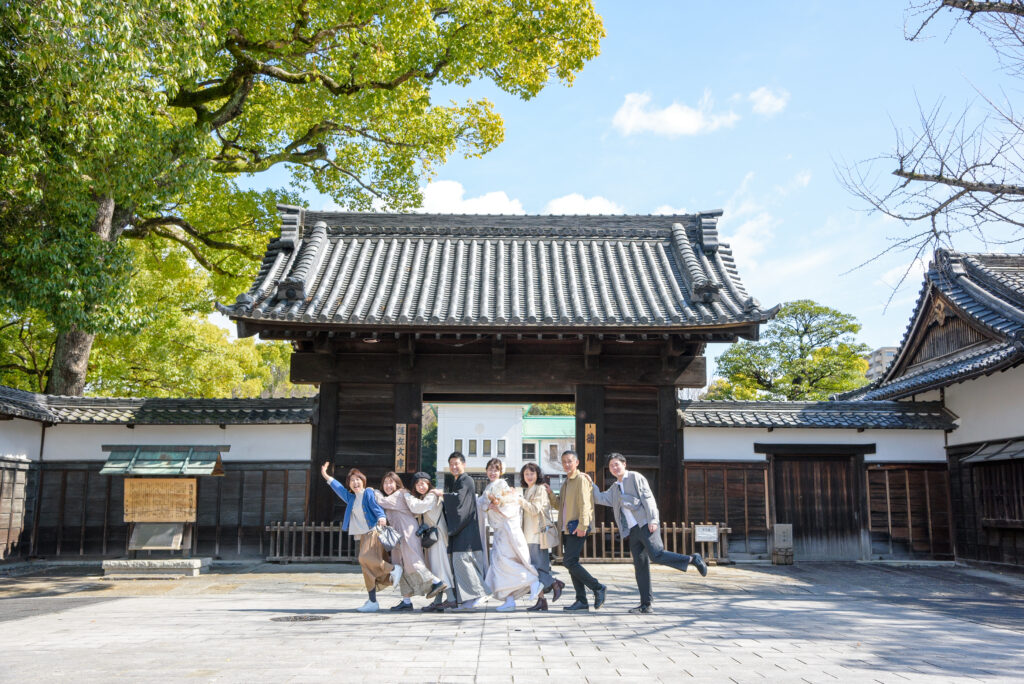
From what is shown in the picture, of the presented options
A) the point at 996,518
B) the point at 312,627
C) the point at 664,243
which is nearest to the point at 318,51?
the point at 664,243

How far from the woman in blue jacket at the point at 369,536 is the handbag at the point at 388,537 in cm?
6

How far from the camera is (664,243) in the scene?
54.2 ft

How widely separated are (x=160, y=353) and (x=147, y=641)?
51.0ft

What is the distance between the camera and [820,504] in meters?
14.8

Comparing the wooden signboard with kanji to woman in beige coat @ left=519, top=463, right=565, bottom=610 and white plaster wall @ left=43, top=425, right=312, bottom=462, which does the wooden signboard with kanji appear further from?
woman in beige coat @ left=519, top=463, right=565, bottom=610

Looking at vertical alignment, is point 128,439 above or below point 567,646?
above

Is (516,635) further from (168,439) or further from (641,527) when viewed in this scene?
(168,439)

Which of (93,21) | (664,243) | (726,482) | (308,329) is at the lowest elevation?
(726,482)

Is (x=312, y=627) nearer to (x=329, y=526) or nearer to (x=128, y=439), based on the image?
(x=329, y=526)

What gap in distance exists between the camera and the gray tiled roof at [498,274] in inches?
503

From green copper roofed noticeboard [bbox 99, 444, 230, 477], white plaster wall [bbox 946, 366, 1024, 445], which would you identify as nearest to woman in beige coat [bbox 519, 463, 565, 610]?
green copper roofed noticeboard [bbox 99, 444, 230, 477]

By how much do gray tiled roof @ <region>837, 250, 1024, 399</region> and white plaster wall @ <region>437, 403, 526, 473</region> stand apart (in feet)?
92.4

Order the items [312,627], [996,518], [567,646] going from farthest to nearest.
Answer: [996,518] < [312,627] < [567,646]

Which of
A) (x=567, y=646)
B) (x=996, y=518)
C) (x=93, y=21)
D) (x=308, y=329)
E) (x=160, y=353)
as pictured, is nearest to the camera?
(x=567, y=646)
